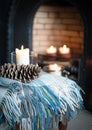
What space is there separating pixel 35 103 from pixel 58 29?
1.53m

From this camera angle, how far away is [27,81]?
137 cm

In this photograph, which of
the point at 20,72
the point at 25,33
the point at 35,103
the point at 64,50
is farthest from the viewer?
the point at 64,50

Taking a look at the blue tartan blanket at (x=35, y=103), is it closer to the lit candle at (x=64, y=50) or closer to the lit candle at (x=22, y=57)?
the lit candle at (x=22, y=57)

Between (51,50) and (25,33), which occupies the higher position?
(25,33)

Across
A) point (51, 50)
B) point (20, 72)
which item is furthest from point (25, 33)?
point (20, 72)

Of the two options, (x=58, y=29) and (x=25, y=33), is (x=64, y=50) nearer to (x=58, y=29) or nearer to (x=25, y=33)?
(x=58, y=29)

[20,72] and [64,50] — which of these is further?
[64,50]

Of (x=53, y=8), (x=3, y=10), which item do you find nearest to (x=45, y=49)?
(x=53, y=8)

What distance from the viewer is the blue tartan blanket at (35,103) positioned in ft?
4.03

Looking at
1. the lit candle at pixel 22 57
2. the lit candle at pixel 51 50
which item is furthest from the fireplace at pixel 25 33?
the lit candle at pixel 22 57

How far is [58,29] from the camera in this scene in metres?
2.71

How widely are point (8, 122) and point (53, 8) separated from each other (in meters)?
1.63

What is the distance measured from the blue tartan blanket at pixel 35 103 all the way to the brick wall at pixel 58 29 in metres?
1.32

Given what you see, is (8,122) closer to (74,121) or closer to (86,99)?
(74,121)
